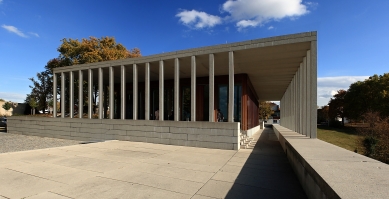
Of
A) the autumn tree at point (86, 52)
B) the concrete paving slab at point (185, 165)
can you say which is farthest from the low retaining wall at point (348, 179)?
the autumn tree at point (86, 52)

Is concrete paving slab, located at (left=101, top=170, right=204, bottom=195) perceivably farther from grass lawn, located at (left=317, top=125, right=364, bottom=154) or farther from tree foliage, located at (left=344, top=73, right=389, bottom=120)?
tree foliage, located at (left=344, top=73, right=389, bottom=120)

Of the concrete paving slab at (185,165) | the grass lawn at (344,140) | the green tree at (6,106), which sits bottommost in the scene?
the grass lawn at (344,140)

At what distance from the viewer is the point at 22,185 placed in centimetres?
477

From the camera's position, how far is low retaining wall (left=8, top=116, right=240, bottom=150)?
1002 centimetres

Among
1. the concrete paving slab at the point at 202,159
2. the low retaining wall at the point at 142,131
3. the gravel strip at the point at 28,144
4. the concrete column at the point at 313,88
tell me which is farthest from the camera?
the gravel strip at the point at 28,144

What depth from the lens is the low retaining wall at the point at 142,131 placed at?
10.0 meters

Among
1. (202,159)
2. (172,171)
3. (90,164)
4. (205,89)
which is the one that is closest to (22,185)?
(90,164)

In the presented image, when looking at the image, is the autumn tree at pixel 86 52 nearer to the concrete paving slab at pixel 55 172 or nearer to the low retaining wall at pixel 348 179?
the concrete paving slab at pixel 55 172

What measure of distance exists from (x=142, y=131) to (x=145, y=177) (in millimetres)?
7211

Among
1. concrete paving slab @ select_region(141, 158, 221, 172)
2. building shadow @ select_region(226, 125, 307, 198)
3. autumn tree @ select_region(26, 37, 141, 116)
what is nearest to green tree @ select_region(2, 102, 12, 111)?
autumn tree @ select_region(26, 37, 141, 116)

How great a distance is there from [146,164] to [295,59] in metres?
9.06

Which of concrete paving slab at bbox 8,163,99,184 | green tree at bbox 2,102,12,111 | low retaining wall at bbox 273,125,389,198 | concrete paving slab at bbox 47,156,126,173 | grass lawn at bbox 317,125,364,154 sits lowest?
grass lawn at bbox 317,125,364,154

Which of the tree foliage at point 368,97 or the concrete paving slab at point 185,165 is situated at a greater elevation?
the tree foliage at point 368,97

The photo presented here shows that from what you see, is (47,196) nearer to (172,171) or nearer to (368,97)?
(172,171)
